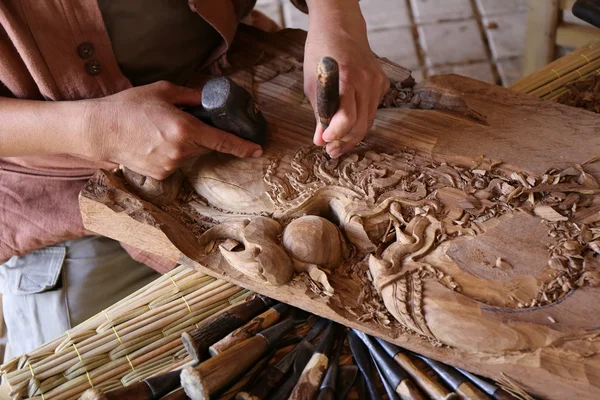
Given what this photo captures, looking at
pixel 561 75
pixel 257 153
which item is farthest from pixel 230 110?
pixel 561 75

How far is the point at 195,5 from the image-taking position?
1.32 meters

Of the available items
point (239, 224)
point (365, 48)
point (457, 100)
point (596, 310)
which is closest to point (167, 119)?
point (239, 224)

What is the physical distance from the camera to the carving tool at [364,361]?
1.12 metres

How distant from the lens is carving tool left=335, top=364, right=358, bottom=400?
1118 millimetres

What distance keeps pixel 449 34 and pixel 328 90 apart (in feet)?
6.30

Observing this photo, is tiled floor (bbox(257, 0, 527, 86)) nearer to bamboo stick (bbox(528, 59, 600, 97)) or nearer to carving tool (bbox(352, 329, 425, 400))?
bamboo stick (bbox(528, 59, 600, 97))

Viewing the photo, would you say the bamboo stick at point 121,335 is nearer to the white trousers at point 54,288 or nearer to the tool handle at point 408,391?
the white trousers at point 54,288

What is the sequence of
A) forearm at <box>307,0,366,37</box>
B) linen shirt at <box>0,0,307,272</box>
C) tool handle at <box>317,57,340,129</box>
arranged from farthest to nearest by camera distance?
forearm at <box>307,0,366,37</box>, linen shirt at <box>0,0,307,272</box>, tool handle at <box>317,57,340,129</box>

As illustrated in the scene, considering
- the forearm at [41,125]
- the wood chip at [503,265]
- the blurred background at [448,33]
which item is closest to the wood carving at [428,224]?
the wood chip at [503,265]

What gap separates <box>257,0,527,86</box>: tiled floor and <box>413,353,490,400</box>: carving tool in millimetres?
1765

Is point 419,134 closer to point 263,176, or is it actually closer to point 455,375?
point 263,176

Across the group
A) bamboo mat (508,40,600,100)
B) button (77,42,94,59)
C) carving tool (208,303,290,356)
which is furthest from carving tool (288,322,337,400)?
bamboo mat (508,40,600,100)

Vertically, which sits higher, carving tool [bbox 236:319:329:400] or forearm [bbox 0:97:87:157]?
forearm [bbox 0:97:87:157]

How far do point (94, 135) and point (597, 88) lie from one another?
4.02 ft
